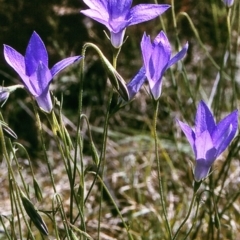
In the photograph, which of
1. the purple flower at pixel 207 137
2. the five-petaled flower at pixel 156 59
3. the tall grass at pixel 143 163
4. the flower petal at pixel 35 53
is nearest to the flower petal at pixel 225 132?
the purple flower at pixel 207 137

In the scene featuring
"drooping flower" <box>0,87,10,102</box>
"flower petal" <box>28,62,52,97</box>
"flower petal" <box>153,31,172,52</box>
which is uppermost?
"flower petal" <box>153,31,172,52</box>

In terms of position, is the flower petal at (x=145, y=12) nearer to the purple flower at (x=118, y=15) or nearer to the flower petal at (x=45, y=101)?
the purple flower at (x=118, y=15)

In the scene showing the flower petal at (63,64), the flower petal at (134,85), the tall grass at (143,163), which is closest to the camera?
the flower petal at (63,64)

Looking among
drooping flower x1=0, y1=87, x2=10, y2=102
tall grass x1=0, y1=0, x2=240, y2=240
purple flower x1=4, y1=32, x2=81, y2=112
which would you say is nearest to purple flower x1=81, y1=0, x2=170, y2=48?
purple flower x1=4, y1=32, x2=81, y2=112

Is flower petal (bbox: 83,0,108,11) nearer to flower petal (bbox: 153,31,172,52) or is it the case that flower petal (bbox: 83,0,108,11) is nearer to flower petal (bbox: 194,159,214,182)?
flower petal (bbox: 153,31,172,52)

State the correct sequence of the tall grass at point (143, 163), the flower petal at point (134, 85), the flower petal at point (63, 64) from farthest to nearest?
1. the tall grass at point (143, 163)
2. the flower petal at point (134, 85)
3. the flower petal at point (63, 64)

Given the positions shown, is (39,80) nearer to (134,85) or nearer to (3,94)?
(3,94)
